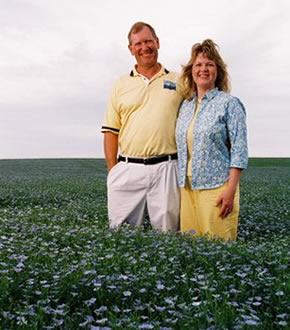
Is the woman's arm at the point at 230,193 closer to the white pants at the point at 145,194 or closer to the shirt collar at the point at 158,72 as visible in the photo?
the white pants at the point at 145,194

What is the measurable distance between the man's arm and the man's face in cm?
120

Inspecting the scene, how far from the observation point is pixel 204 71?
6.15 meters

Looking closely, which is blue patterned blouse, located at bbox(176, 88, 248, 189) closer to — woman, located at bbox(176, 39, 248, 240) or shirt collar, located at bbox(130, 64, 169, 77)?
woman, located at bbox(176, 39, 248, 240)

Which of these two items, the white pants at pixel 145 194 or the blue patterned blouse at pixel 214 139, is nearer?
the blue patterned blouse at pixel 214 139

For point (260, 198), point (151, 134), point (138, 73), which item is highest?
point (138, 73)

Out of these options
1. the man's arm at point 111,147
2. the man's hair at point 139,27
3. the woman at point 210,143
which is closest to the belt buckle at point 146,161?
the woman at point 210,143

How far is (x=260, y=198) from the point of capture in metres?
13.7

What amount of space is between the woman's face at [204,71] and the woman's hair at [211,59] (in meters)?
0.06

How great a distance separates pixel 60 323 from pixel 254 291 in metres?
1.82

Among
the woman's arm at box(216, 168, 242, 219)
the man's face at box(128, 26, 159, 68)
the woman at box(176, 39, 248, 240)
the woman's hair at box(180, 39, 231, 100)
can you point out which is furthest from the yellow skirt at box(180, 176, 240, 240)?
the man's face at box(128, 26, 159, 68)

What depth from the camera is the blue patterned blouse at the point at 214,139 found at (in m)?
6.04

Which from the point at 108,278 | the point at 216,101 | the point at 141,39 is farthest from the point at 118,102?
the point at 108,278

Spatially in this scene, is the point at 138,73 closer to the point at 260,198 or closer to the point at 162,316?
the point at 162,316

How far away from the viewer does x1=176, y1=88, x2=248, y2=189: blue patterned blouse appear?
604 centimetres
